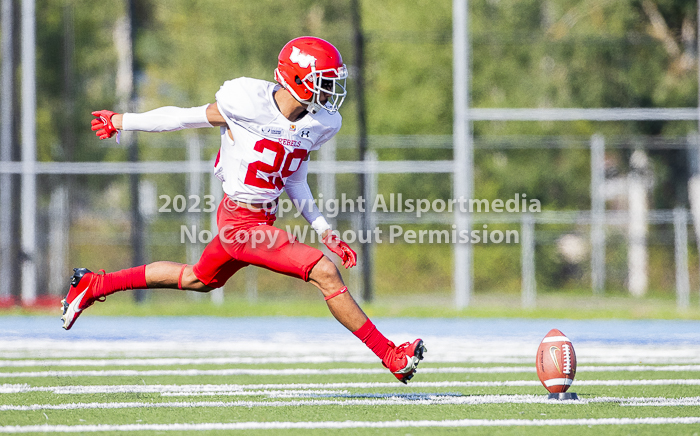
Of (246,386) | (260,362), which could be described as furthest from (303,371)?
(246,386)

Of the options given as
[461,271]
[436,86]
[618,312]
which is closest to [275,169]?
[461,271]

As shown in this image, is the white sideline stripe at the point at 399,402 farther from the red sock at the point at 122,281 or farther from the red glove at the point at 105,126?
the red glove at the point at 105,126

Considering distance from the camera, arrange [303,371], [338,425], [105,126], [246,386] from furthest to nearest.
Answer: [303,371], [246,386], [105,126], [338,425]

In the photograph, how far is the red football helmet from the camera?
17.1 ft

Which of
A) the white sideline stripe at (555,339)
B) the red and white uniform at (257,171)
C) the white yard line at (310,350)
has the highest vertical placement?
the red and white uniform at (257,171)

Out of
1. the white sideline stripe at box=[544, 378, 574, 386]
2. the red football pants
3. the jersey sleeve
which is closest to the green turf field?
the white sideline stripe at box=[544, 378, 574, 386]

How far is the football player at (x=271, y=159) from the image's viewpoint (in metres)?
5.17

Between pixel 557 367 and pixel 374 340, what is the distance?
1006 millimetres

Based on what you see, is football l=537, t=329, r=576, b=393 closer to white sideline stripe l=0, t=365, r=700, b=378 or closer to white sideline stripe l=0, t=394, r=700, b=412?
white sideline stripe l=0, t=394, r=700, b=412

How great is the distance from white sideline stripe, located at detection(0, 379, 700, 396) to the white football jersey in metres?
1.14

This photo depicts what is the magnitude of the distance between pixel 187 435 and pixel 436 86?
2102cm

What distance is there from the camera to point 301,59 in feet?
17.2

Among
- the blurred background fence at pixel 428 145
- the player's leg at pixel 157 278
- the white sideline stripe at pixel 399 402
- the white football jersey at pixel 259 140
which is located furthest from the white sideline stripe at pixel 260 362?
the blurred background fence at pixel 428 145

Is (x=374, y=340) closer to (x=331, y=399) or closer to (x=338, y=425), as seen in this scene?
(x=331, y=399)
